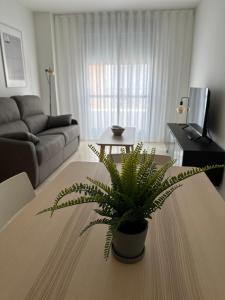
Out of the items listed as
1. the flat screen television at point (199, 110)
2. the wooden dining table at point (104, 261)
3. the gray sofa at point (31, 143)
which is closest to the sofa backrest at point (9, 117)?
the gray sofa at point (31, 143)

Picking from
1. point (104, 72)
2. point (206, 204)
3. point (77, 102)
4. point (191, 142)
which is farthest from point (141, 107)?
point (206, 204)

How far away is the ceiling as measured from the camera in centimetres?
372

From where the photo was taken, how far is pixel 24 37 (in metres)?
4.06

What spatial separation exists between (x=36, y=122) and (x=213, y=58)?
2.86 meters

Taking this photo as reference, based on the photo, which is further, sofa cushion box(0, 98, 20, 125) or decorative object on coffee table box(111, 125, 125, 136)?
decorative object on coffee table box(111, 125, 125, 136)

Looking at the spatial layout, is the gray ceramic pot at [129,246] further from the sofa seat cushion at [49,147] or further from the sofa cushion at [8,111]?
the sofa cushion at [8,111]

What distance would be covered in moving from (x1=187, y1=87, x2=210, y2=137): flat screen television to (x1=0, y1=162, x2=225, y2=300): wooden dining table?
1.84 metres

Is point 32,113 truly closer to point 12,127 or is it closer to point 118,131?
point 12,127

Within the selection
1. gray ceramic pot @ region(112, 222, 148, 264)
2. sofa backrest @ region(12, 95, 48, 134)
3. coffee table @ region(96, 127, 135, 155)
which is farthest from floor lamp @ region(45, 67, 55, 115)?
gray ceramic pot @ region(112, 222, 148, 264)

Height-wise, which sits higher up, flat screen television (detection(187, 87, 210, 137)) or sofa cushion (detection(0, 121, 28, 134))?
flat screen television (detection(187, 87, 210, 137))

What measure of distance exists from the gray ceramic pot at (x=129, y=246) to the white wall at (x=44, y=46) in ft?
14.3

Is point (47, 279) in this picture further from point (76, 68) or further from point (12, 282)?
point (76, 68)

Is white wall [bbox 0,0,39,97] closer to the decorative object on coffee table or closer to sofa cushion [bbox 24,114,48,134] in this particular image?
sofa cushion [bbox 24,114,48,134]

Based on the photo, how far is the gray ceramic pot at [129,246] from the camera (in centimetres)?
68
